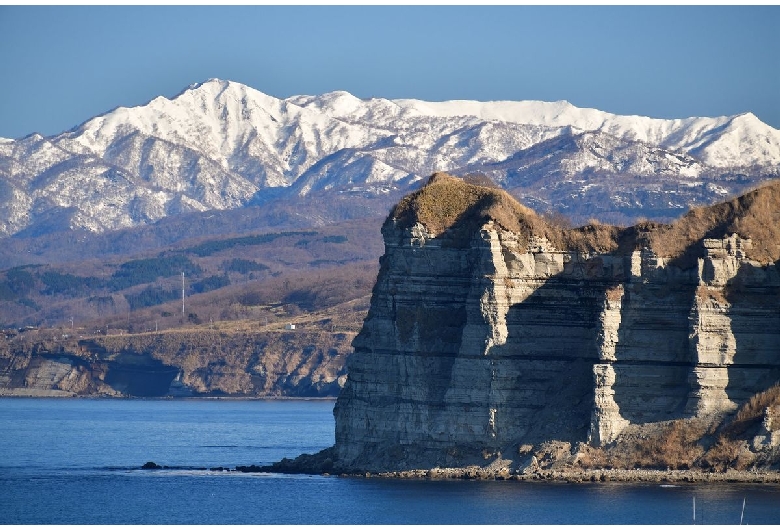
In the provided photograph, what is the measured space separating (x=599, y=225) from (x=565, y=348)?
7.68m

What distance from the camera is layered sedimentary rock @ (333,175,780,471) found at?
343 ft

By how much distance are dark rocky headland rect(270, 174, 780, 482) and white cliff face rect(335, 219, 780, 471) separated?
0.08 meters

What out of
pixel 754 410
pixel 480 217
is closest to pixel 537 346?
pixel 480 217

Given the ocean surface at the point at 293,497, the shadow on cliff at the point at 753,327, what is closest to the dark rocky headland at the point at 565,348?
the shadow on cliff at the point at 753,327

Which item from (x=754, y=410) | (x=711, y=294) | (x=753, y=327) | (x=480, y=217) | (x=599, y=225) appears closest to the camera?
(x=754, y=410)

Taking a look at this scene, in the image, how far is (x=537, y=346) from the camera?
356 ft

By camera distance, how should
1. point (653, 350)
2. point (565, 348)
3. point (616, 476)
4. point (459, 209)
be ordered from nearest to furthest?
point (616, 476) < point (653, 350) < point (565, 348) < point (459, 209)

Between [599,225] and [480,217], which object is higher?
[480,217]

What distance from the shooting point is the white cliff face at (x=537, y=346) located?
10456 centimetres

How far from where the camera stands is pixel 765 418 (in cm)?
10025

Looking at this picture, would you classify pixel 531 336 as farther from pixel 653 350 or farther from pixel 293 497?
pixel 293 497

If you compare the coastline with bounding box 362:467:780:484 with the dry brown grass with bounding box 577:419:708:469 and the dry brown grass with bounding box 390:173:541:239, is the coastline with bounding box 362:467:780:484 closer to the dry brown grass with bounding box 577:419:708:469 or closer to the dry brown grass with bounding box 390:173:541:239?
the dry brown grass with bounding box 577:419:708:469

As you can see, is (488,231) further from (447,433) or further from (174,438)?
(174,438)

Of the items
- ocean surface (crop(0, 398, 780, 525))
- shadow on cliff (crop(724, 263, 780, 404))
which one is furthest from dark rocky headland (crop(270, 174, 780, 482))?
ocean surface (crop(0, 398, 780, 525))
